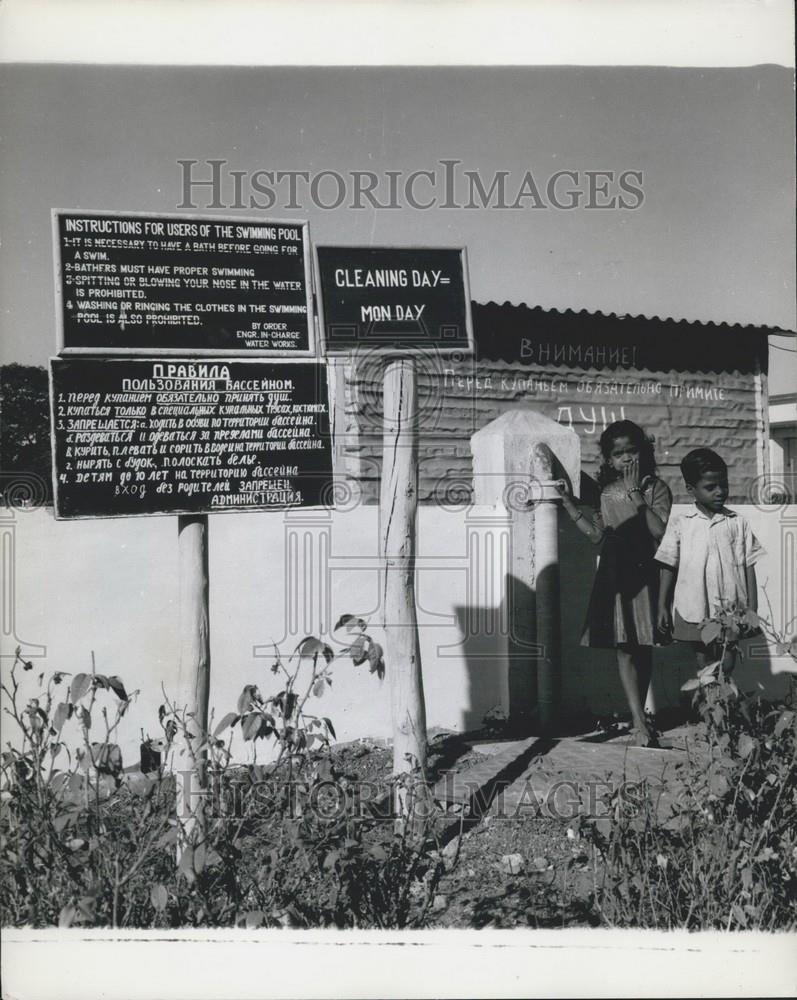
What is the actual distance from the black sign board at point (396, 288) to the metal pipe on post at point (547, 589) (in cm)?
204

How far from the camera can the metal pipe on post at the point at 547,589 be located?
583cm

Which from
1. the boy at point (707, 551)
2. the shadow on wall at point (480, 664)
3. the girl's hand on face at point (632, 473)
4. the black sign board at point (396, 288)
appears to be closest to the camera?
the black sign board at point (396, 288)

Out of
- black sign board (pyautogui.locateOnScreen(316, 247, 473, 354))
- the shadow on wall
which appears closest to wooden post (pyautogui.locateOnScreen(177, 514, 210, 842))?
black sign board (pyautogui.locateOnScreen(316, 247, 473, 354))

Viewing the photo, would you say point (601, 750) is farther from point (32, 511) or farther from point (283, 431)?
point (32, 511)

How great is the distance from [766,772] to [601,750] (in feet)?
5.85

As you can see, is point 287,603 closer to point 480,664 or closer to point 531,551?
point 480,664

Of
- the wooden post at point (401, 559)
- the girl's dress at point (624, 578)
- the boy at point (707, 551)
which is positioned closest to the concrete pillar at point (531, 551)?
the girl's dress at point (624, 578)

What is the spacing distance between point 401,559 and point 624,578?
2211 mm

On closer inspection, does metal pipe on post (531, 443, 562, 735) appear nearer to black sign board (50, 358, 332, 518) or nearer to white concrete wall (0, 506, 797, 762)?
white concrete wall (0, 506, 797, 762)

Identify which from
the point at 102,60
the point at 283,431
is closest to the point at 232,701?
the point at 283,431

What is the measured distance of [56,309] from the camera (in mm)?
3760

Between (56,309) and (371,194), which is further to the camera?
(371,194)

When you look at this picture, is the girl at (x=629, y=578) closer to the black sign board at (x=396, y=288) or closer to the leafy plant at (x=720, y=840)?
the leafy plant at (x=720, y=840)

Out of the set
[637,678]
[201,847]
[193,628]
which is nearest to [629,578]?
[637,678]
